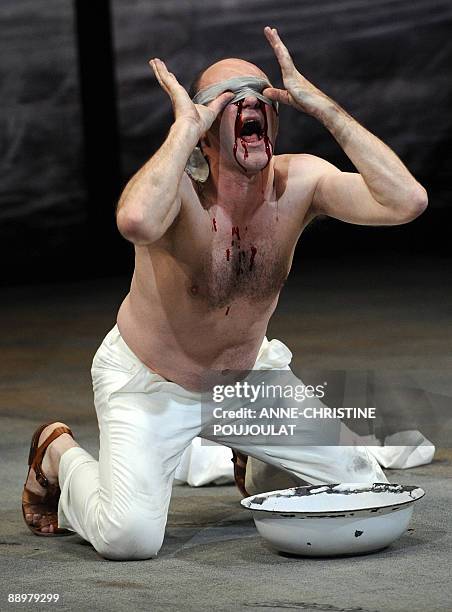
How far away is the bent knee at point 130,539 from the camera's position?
128 inches

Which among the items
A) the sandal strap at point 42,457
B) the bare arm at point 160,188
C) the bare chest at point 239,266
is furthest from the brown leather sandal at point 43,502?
the bare arm at point 160,188

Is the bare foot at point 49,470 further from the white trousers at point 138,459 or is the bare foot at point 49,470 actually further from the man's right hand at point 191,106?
the man's right hand at point 191,106

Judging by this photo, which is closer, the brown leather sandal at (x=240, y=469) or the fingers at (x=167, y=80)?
the fingers at (x=167, y=80)

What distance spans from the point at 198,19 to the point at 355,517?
6.88 m

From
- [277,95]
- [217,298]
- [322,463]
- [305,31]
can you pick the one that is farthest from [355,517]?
[305,31]

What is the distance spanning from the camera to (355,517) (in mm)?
3117

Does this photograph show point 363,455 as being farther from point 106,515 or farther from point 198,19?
point 198,19

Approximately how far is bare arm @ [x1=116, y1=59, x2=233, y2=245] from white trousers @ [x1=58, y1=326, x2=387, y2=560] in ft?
1.52

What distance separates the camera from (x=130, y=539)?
3.26 metres

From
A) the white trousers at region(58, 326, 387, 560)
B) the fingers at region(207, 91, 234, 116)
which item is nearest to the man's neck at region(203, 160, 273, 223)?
the fingers at region(207, 91, 234, 116)

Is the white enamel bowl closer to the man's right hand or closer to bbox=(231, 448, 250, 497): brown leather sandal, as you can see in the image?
bbox=(231, 448, 250, 497): brown leather sandal

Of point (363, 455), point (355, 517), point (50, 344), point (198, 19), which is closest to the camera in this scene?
point (355, 517)

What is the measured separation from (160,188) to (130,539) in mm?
824

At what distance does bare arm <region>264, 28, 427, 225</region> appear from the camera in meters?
3.25
